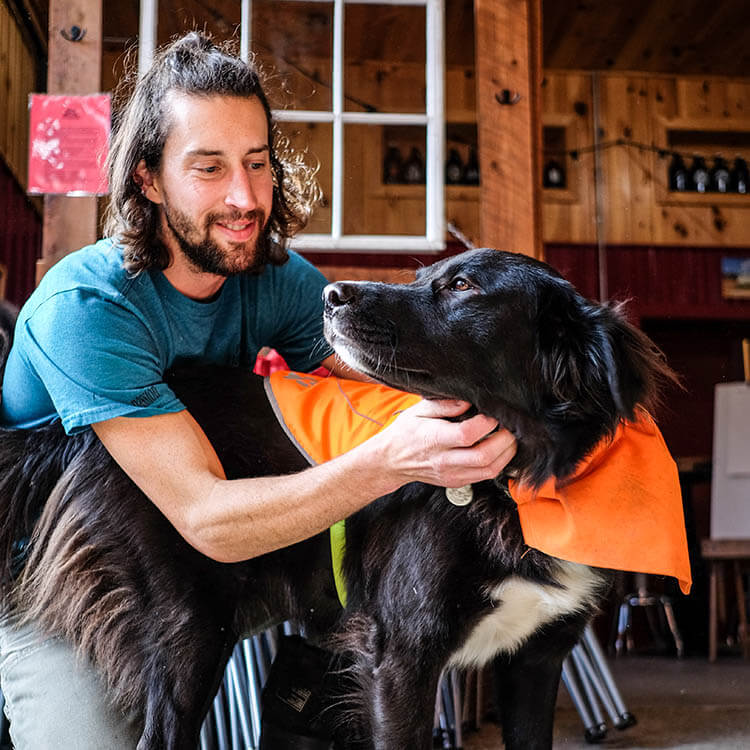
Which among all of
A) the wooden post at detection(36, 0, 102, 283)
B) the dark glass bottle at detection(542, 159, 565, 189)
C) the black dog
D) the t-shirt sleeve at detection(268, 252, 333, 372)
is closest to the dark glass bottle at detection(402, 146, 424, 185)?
the dark glass bottle at detection(542, 159, 565, 189)

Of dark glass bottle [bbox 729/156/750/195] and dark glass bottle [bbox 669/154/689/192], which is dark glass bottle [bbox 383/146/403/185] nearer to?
dark glass bottle [bbox 669/154/689/192]

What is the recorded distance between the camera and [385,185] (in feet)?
17.3

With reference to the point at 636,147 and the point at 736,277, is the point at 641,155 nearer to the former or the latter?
the point at 636,147

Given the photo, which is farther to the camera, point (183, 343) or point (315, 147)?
point (315, 147)

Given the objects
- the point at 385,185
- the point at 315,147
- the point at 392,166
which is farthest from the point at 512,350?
the point at 385,185

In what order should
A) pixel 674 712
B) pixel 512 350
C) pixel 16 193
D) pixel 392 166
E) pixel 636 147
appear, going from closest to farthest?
pixel 512 350 → pixel 674 712 → pixel 16 193 → pixel 392 166 → pixel 636 147

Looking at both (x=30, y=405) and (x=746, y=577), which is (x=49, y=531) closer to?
(x=30, y=405)

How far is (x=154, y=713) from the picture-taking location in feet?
4.80

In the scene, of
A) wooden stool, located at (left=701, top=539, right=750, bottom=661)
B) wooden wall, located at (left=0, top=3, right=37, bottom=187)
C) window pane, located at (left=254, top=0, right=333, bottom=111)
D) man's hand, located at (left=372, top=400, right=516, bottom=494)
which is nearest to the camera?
man's hand, located at (left=372, top=400, right=516, bottom=494)

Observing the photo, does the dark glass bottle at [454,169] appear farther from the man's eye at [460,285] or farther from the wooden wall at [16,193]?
the man's eye at [460,285]

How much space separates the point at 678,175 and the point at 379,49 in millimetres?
3401

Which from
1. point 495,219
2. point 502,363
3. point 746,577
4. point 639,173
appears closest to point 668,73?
point 639,173

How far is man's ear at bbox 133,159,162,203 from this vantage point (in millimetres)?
1639

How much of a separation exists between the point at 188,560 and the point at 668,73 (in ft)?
19.0
